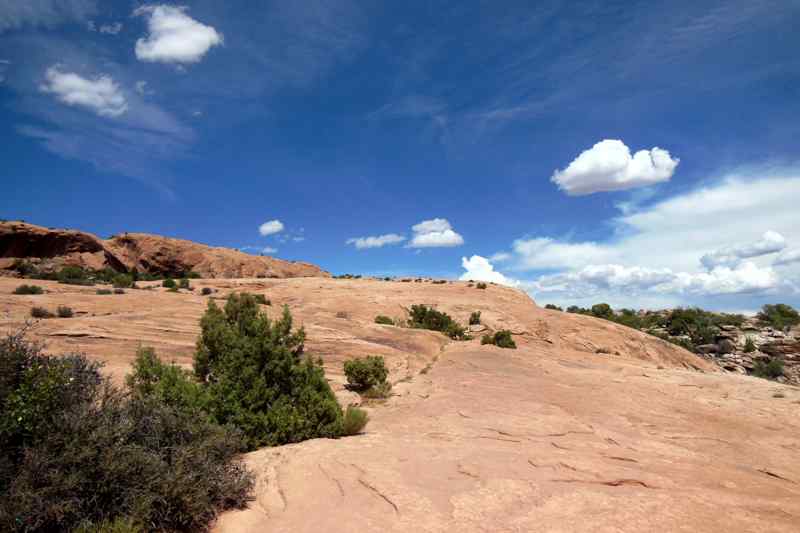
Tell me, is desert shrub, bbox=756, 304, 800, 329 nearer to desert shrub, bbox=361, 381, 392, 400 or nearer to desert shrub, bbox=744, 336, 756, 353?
desert shrub, bbox=744, 336, 756, 353

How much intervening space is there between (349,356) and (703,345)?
3844 centimetres

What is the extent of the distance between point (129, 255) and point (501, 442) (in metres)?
45.2

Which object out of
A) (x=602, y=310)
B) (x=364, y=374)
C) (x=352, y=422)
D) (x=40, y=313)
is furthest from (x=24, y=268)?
(x=602, y=310)

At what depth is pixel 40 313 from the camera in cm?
1402

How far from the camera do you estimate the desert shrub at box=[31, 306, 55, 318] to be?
1390 cm

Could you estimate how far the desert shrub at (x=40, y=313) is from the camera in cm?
1390

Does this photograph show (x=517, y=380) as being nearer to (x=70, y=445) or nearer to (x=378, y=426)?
(x=378, y=426)

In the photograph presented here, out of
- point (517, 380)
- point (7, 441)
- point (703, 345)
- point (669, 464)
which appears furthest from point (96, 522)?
point (703, 345)

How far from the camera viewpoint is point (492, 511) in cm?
518

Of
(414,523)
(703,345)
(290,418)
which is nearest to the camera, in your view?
(414,523)

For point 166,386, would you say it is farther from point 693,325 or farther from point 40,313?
point 693,325

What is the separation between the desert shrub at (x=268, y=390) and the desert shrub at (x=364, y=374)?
11.2 ft

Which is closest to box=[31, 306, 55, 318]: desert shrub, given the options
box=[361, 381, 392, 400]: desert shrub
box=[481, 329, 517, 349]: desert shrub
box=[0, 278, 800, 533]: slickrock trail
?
box=[0, 278, 800, 533]: slickrock trail

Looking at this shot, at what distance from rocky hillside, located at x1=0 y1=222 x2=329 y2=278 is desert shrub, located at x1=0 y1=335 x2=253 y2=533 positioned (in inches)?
1438
